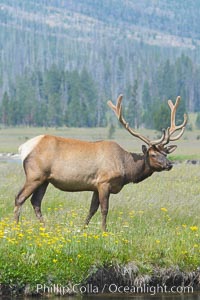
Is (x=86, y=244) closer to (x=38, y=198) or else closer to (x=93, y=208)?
(x=93, y=208)

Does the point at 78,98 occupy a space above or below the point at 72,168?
below

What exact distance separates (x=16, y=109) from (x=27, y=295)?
10484 cm

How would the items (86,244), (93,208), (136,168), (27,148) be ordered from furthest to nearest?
(136,168) → (93,208) → (27,148) → (86,244)

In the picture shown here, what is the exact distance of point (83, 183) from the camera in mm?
15805

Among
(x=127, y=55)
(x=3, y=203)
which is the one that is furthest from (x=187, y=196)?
(x=127, y=55)

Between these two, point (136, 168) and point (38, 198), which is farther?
point (136, 168)

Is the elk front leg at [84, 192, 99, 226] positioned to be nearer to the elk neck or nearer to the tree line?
the elk neck

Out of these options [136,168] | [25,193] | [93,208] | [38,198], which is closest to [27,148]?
[25,193]

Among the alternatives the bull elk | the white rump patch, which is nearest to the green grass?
the bull elk

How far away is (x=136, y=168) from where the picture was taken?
1645 cm

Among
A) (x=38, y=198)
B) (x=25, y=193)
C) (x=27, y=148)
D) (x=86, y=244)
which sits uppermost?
(x=27, y=148)

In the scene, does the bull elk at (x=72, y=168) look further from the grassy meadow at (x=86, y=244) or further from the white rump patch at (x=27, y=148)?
the grassy meadow at (x=86, y=244)

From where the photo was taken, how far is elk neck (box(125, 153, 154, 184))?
643 inches

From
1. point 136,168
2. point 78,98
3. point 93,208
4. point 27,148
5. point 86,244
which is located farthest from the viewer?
point 78,98
